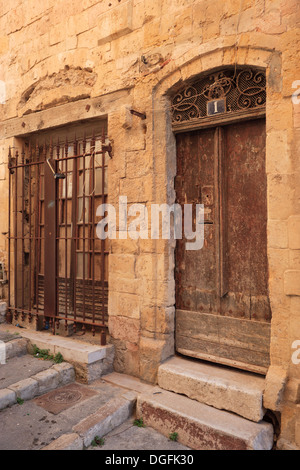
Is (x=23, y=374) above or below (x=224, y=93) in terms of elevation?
below

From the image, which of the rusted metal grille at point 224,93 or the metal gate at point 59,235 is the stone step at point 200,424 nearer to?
the metal gate at point 59,235

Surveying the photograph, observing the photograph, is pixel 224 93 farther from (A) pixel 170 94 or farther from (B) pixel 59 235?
(B) pixel 59 235

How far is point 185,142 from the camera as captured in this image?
11.8 ft

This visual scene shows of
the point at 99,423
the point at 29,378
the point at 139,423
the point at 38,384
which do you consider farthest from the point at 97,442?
the point at 29,378

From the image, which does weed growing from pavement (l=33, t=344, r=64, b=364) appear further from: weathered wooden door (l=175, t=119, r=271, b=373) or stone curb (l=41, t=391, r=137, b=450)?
weathered wooden door (l=175, t=119, r=271, b=373)

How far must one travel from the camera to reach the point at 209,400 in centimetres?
298

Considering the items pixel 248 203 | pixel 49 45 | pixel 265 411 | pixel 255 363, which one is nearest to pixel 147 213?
pixel 248 203

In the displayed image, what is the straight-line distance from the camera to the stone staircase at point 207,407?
262cm

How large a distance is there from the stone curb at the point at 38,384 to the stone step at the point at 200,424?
2.98 feet

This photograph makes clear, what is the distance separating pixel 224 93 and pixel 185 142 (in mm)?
615

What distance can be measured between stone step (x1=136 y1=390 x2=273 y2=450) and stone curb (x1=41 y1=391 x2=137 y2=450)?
0.13m

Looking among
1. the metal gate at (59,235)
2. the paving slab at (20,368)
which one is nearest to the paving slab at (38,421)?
the paving slab at (20,368)

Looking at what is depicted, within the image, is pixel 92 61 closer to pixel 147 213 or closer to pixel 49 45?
pixel 49 45

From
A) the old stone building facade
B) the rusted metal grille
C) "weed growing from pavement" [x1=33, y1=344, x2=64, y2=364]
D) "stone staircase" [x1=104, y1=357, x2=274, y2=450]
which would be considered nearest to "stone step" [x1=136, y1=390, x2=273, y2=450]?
"stone staircase" [x1=104, y1=357, x2=274, y2=450]
